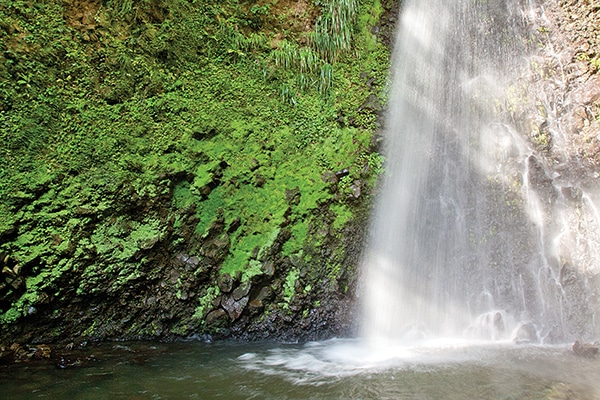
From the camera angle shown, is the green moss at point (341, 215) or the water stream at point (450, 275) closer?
the water stream at point (450, 275)

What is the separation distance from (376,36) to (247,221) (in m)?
4.93

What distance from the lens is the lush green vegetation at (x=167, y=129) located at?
4820 millimetres

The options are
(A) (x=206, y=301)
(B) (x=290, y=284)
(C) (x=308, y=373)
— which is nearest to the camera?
(C) (x=308, y=373)

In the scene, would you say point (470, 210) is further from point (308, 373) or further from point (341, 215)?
point (308, 373)

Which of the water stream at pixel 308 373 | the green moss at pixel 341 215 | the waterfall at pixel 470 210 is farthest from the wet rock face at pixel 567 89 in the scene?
the green moss at pixel 341 215

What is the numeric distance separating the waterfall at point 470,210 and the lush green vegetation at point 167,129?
2.77 ft

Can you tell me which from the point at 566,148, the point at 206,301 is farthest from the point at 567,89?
the point at 206,301

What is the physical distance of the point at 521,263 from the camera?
19.2 feet

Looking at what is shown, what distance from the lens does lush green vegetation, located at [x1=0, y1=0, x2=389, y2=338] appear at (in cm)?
482

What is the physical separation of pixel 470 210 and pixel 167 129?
5.44 metres

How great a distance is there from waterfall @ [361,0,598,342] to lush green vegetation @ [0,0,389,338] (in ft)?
2.77

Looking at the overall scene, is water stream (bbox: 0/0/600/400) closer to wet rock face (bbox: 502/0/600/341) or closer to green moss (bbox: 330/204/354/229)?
wet rock face (bbox: 502/0/600/341)

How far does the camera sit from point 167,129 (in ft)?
19.0

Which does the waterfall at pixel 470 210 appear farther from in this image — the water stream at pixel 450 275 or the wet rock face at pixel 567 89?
the wet rock face at pixel 567 89
